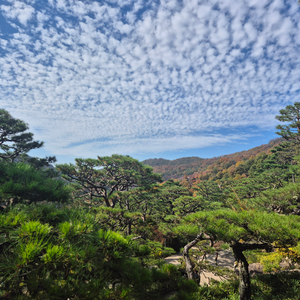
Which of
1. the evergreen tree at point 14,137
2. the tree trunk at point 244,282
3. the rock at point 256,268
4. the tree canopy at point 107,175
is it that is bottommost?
the rock at point 256,268

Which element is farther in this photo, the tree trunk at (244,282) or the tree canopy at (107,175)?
the tree canopy at (107,175)

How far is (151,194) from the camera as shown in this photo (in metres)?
10.6

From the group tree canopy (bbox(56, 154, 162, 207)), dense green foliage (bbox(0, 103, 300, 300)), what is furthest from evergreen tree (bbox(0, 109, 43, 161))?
dense green foliage (bbox(0, 103, 300, 300))

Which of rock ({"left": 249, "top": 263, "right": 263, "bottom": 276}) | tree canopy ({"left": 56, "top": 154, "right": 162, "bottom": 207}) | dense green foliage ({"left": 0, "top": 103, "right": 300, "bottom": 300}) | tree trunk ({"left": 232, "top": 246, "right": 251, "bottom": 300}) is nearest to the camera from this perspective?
dense green foliage ({"left": 0, "top": 103, "right": 300, "bottom": 300})

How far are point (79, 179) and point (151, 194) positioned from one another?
194 inches

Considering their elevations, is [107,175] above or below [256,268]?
above

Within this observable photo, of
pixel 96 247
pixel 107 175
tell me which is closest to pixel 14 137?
pixel 107 175

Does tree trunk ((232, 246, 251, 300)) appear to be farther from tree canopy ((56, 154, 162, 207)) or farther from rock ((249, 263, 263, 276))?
tree canopy ((56, 154, 162, 207))

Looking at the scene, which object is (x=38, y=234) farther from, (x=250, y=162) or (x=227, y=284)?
(x=250, y=162)

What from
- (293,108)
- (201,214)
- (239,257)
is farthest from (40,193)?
(293,108)

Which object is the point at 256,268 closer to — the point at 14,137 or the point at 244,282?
the point at 244,282

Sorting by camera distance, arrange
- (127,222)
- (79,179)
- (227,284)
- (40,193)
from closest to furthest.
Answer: (40,193), (227,284), (127,222), (79,179)

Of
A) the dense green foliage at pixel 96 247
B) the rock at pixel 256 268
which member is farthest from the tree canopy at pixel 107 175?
the rock at pixel 256 268

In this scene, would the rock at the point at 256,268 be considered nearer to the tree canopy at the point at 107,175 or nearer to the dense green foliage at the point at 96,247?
the dense green foliage at the point at 96,247
